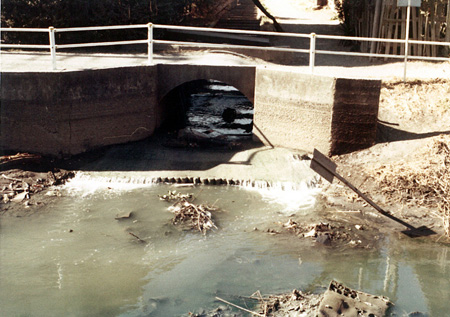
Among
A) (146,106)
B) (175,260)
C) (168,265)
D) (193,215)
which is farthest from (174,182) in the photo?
(168,265)

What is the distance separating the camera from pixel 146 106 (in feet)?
52.2

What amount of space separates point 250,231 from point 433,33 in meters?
10.3

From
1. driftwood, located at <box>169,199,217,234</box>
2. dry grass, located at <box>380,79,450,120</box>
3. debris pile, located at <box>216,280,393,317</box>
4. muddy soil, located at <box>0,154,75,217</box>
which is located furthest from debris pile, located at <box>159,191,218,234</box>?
dry grass, located at <box>380,79,450,120</box>

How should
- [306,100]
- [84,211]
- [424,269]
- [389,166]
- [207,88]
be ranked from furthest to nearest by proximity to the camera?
[207,88] → [306,100] → [389,166] → [84,211] → [424,269]

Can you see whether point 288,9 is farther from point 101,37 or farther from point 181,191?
point 181,191

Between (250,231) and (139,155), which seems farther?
(139,155)

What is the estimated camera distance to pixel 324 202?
1308cm

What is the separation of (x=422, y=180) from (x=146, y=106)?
729cm

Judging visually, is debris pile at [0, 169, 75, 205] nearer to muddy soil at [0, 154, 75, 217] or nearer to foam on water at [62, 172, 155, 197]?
muddy soil at [0, 154, 75, 217]

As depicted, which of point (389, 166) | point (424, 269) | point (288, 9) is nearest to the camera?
point (424, 269)

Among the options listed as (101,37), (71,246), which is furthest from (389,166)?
(101,37)

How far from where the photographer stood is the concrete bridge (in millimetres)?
14375

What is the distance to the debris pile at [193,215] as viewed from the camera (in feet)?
38.8

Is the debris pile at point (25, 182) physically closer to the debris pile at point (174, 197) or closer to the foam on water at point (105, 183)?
the foam on water at point (105, 183)
